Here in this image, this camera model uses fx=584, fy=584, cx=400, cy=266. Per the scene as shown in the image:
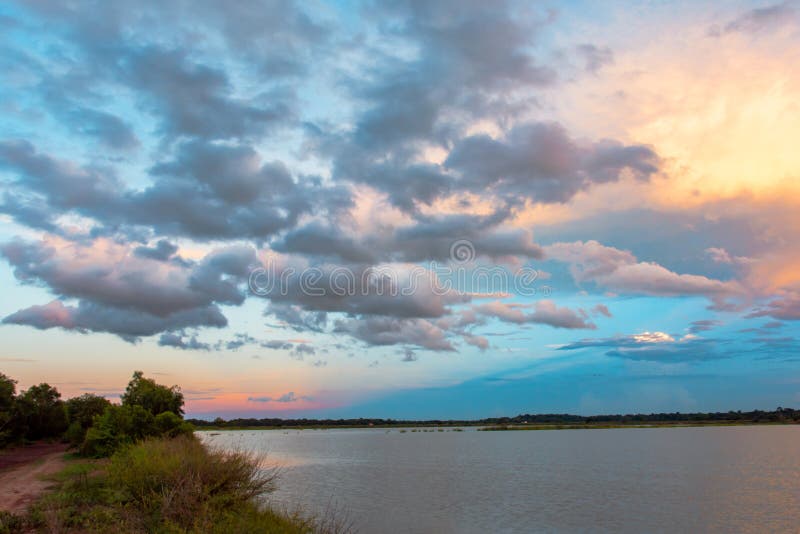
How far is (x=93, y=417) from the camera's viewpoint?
210ft

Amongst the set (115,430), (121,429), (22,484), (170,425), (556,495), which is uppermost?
(170,425)

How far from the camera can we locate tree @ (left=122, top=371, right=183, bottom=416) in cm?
6469

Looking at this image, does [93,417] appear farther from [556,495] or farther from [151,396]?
[556,495]

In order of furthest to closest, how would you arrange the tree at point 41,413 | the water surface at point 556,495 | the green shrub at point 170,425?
the tree at point 41,413 → the green shrub at point 170,425 → the water surface at point 556,495

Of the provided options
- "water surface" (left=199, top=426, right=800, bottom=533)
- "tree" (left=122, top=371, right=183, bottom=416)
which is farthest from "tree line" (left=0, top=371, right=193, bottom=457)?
"water surface" (left=199, top=426, right=800, bottom=533)

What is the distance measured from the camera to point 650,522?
3152cm

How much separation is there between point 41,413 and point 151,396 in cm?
3615

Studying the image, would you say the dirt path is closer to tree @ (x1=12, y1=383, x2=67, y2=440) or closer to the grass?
the grass

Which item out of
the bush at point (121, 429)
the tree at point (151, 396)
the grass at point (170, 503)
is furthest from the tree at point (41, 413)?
the grass at point (170, 503)

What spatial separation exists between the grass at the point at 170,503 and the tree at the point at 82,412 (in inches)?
1963

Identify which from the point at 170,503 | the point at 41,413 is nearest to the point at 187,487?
the point at 170,503

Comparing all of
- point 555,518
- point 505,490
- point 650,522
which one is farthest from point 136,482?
point 505,490

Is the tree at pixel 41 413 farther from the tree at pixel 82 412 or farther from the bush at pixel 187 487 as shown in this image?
the bush at pixel 187 487

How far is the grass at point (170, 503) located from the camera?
58.5 feet
